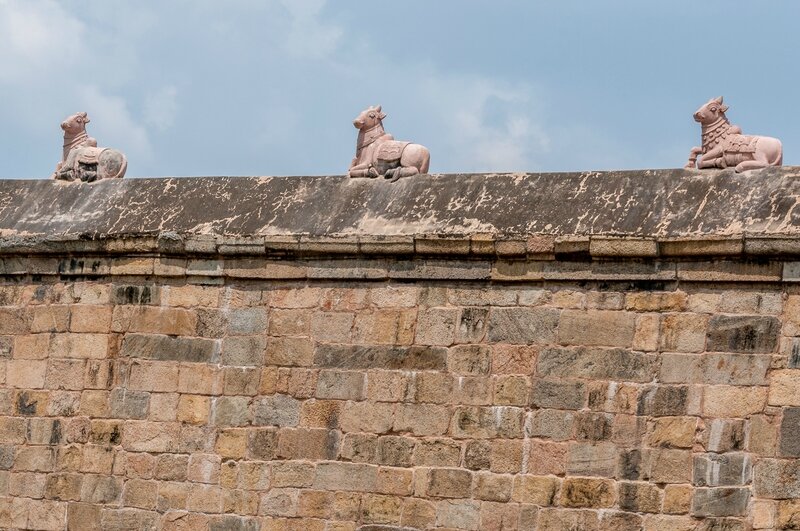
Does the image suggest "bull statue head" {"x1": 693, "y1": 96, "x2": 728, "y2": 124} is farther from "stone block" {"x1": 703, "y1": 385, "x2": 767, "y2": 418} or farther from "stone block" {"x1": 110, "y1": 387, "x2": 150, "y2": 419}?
"stone block" {"x1": 110, "y1": 387, "x2": 150, "y2": 419}

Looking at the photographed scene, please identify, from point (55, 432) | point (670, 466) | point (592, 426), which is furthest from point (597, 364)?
point (55, 432)

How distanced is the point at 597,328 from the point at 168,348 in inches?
141

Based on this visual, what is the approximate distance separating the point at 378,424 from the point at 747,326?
115 inches

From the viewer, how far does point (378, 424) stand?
45.2 ft

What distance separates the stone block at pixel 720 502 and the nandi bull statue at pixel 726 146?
2.52 meters

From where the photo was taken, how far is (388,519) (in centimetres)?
1360

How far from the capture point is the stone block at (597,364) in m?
13.1

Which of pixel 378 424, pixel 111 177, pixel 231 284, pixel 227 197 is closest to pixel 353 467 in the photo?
pixel 378 424

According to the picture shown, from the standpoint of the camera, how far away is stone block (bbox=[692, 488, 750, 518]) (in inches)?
499

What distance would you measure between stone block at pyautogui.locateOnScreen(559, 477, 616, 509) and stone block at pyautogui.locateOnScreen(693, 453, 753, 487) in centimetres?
64

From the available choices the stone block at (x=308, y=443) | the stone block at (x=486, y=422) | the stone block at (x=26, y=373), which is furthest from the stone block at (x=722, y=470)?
the stone block at (x=26, y=373)

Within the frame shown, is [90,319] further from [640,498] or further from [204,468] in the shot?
[640,498]

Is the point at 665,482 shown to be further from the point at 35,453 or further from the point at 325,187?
the point at 35,453

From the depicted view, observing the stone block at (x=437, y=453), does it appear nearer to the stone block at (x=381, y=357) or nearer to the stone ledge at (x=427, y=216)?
the stone block at (x=381, y=357)
